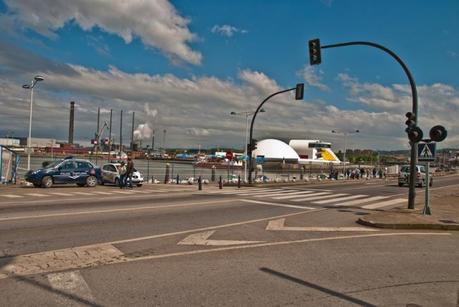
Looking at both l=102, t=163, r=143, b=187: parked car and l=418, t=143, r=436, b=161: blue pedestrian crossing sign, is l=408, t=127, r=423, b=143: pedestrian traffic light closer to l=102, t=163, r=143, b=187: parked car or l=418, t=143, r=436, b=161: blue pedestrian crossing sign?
→ l=418, t=143, r=436, b=161: blue pedestrian crossing sign

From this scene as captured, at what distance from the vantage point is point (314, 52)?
1852cm

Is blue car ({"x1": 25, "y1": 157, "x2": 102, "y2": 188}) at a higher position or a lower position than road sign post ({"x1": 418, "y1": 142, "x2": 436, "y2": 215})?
lower

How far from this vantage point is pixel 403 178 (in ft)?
121

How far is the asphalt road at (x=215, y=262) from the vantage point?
521 cm

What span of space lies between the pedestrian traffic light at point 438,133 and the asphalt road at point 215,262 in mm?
3744

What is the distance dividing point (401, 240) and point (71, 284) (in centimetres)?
689

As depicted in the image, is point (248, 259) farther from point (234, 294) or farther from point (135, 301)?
point (135, 301)

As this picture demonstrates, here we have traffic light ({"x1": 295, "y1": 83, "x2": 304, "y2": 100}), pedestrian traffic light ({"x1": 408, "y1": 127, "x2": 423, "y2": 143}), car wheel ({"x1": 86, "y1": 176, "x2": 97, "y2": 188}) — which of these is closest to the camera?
pedestrian traffic light ({"x1": 408, "y1": 127, "x2": 423, "y2": 143})

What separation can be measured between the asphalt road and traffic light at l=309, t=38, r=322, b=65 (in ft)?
28.3

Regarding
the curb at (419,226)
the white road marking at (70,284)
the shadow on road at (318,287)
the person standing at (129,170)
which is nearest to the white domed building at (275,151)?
the person standing at (129,170)

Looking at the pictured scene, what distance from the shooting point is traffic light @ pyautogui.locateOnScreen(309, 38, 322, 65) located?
1844 cm

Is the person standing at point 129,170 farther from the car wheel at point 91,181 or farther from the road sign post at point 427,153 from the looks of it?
the road sign post at point 427,153

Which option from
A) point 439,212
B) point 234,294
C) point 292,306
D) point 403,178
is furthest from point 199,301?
point 403,178

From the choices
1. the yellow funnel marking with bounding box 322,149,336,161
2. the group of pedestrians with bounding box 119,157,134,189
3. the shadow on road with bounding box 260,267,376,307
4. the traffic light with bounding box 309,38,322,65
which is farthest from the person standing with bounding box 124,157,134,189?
the yellow funnel marking with bounding box 322,149,336,161
